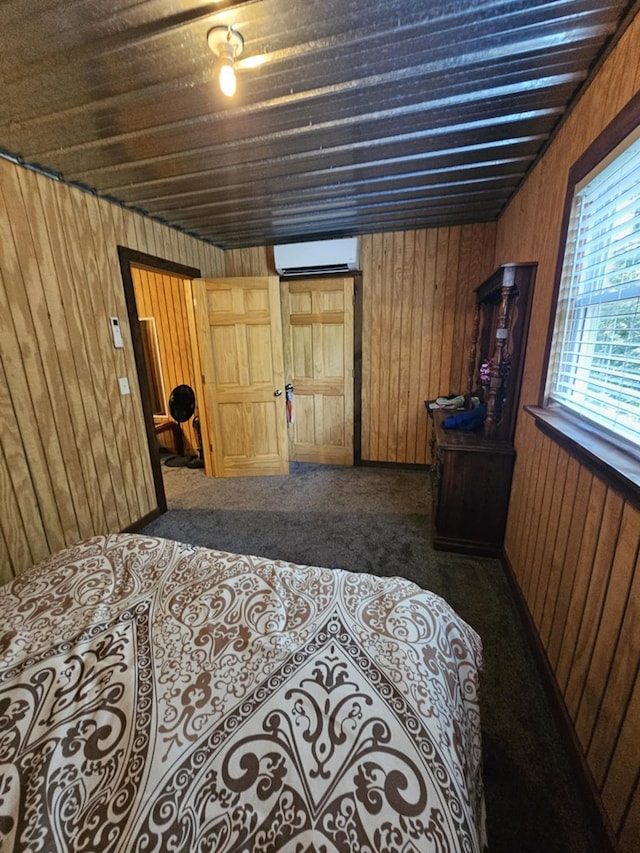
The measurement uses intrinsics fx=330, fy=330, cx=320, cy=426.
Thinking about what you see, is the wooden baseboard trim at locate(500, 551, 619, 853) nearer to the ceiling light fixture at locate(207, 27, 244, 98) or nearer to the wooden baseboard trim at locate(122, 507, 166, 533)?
the ceiling light fixture at locate(207, 27, 244, 98)

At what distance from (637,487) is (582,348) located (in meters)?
0.86

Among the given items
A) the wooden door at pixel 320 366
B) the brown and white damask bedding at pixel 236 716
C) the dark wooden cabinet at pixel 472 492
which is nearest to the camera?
the brown and white damask bedding at pixel 236 716

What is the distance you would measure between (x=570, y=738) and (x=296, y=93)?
2.87 meters

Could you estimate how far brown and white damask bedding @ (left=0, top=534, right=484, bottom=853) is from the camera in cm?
55

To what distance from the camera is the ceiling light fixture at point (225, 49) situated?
116 centimetres

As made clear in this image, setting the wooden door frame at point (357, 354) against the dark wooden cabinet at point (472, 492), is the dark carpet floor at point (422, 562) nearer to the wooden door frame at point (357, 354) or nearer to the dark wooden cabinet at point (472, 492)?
the dark wooden cabinet at point (472, 492)

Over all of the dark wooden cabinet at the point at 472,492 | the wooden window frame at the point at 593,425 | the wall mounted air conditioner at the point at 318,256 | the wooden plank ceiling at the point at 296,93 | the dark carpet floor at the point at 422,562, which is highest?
the wooden plank ceiling at the point at 296,93

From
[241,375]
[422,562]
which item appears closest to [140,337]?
[241,375]

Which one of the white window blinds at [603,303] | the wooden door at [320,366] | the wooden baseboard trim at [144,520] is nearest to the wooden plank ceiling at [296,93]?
the white window blinds at [603,303]

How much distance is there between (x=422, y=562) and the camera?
89.8 inches

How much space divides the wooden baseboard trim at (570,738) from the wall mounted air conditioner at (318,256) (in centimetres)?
321

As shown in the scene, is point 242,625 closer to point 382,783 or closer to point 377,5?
point 382,783

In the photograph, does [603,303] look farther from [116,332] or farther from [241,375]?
[241,375]

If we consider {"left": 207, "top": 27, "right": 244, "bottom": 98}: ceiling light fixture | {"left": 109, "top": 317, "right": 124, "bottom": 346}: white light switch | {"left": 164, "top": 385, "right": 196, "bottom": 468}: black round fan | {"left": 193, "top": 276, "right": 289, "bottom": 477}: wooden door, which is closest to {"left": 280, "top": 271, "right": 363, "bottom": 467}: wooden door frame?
{"left": 193, "top": 276, "right": 289, "bottom": 477}: wooden door
